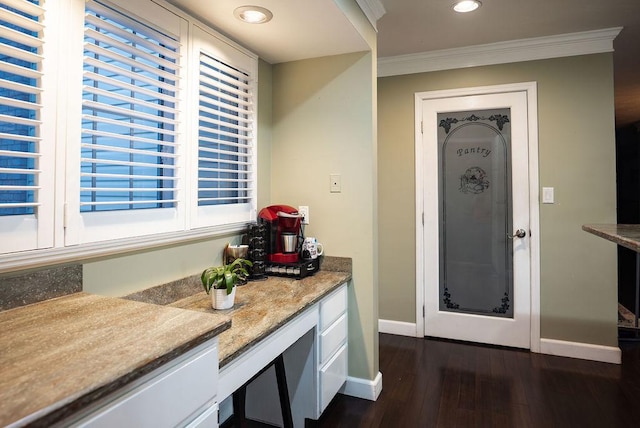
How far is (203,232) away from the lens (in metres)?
1.91

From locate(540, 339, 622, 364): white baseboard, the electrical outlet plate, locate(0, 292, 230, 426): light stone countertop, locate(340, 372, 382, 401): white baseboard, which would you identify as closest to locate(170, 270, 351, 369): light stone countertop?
locate(0, 292, 230, 426): light stone countertop

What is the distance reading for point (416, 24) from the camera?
8.72 feet

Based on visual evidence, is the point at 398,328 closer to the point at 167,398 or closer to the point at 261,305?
the point at 261,305

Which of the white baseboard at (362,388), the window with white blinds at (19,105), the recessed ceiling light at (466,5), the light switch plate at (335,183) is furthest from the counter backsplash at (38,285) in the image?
the recessed ceiling light at (466,5)

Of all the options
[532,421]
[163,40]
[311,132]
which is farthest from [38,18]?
[532,421]

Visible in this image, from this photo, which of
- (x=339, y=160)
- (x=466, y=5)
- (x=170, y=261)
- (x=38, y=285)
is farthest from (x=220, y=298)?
(x=466, y=5)

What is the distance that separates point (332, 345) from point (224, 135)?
1.27 metres

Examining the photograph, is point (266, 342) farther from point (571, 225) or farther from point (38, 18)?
point (571, 225)

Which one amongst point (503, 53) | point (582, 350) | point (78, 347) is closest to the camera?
point (78, 347)

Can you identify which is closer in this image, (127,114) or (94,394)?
(94,394)

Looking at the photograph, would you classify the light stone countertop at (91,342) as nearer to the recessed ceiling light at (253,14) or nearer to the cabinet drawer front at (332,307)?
the cabinet drawer front at (332,307)

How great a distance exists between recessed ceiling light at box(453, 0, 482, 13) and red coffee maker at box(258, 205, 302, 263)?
5.32ft

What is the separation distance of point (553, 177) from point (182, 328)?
2.99 m

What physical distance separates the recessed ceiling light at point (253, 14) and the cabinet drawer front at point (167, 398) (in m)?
1.48
